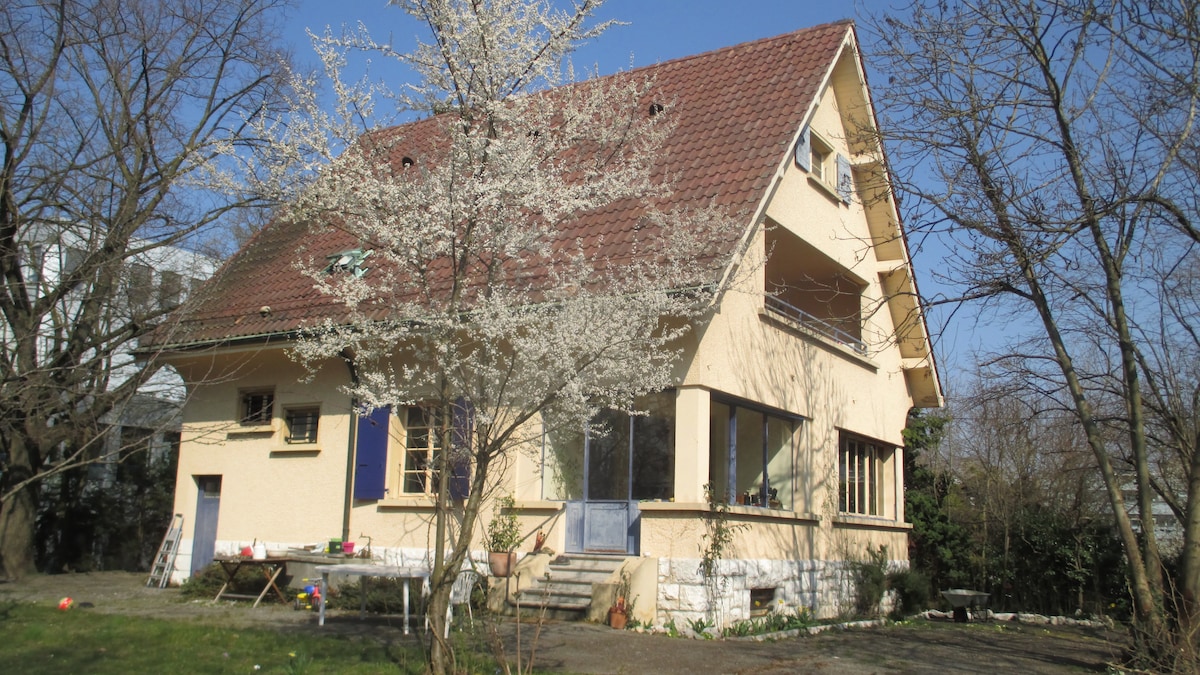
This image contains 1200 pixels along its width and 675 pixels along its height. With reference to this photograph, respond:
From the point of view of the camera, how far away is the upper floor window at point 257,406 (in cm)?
1595

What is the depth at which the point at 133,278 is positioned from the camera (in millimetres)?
15055

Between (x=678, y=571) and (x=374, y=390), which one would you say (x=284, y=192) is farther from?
(x=678, y=571)

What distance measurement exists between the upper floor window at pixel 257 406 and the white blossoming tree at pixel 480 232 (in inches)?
316

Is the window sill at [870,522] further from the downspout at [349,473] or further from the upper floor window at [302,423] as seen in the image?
the upper floor window at [302,423]

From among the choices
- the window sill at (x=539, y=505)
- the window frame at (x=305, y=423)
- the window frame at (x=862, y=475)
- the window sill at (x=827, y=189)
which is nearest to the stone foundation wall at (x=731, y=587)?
the window sill at (x=539, y=505)

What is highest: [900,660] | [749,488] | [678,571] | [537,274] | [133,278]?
[133,278]

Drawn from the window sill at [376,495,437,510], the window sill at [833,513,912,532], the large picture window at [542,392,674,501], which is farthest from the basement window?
the window sill at [376,495,437,510]

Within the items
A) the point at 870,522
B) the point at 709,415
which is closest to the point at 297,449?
the point at 709,415

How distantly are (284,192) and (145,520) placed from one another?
16858mm

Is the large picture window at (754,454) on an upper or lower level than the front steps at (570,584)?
upper

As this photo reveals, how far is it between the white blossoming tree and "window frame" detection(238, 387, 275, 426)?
7988mm

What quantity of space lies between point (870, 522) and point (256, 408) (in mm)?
10379

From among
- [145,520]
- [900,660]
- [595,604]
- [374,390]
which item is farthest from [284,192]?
[145,520]

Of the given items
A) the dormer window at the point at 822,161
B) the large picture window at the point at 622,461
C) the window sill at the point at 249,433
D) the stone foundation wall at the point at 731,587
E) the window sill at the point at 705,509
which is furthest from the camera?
the dormer window at the point at 822,161
